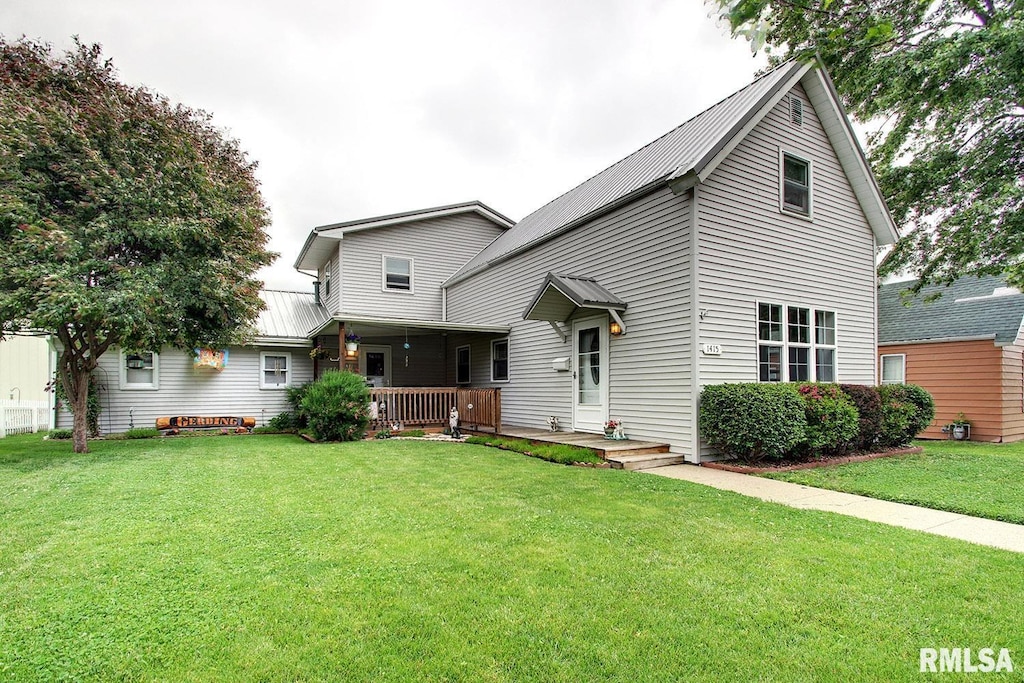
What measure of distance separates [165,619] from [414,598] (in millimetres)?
1362

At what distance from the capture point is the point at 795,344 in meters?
9.41

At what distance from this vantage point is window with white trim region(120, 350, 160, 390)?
13.3 metres

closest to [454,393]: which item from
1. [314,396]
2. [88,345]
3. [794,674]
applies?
[314,396]

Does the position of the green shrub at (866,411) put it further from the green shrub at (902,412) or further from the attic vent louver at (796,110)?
the attic vent louver at (796,110)

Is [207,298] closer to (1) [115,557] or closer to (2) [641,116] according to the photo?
(1) [115,557]

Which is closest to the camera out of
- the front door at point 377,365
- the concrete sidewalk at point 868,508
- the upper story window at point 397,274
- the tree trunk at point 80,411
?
the concrete sidewalk at point 868,508

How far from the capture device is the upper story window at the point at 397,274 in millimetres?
15758

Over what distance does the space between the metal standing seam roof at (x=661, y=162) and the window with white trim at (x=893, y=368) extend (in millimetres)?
9139

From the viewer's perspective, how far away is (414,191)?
25109mm

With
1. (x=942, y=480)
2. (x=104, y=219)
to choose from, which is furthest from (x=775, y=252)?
(x=104, y=219)

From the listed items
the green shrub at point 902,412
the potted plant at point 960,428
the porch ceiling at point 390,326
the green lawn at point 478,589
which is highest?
the porch ceiling at point 390,326

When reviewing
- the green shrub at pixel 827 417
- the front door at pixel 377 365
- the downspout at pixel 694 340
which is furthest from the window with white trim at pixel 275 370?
the green shrub at pixel 827 417

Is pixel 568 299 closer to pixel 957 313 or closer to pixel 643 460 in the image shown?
pixel 643 460

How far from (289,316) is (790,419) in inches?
588
